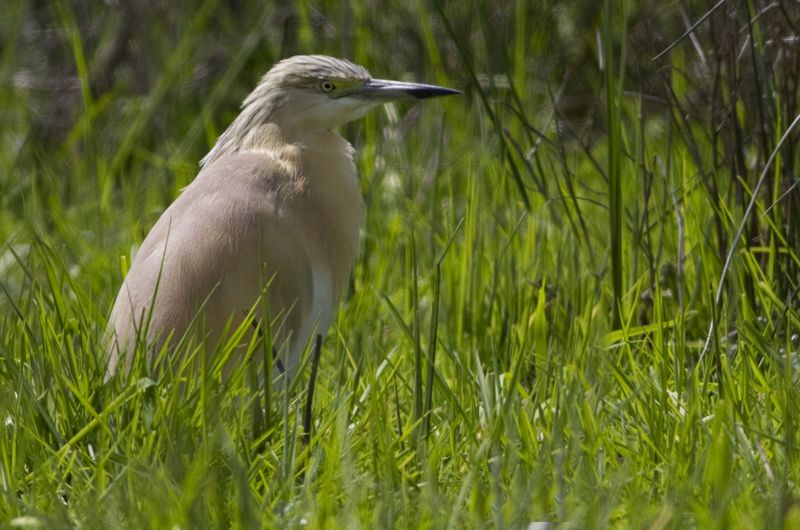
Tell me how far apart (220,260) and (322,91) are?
0.64 meters

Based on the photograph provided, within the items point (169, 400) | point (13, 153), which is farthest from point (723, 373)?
point (13, 153)

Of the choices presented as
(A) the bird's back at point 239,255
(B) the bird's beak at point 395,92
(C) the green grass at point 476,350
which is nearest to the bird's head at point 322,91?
(B) the bird's beak at point 395,92

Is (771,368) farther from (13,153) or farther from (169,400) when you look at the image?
(13,153)

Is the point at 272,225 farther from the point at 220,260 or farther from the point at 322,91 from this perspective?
the point at 322,91

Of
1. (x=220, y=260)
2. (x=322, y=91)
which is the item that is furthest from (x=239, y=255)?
(x=322, y=91)

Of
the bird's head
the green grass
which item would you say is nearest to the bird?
the bird's head

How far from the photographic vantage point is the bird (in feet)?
10.0

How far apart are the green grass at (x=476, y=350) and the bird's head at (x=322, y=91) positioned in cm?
26

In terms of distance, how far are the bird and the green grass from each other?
0.52 feet

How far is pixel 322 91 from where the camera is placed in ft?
11.4

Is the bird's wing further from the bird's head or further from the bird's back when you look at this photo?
the bird's head

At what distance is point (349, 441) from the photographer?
2.32m

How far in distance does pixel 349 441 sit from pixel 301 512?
20cm

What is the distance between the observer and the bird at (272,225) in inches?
120
